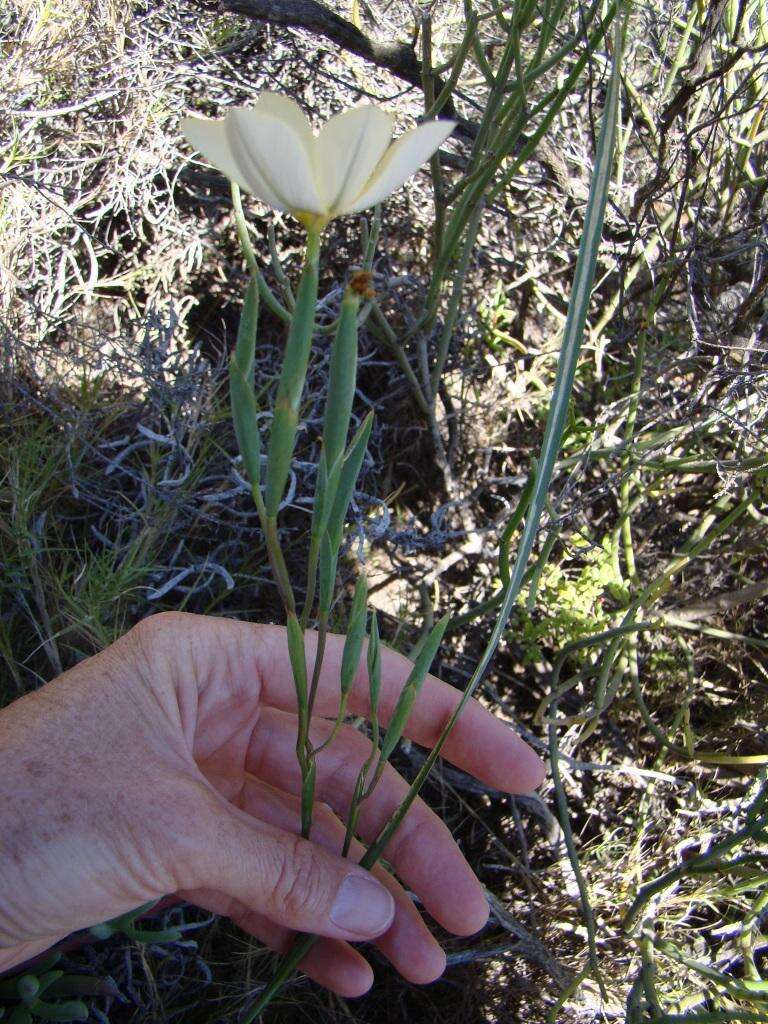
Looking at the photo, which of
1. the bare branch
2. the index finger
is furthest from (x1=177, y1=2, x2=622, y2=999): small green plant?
the bare branch

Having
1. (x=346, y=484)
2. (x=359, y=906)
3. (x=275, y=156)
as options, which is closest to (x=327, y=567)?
(x=346, y=484)

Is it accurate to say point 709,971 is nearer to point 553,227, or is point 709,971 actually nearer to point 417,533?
point 417,533

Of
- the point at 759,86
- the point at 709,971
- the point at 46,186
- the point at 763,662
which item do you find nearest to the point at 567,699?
the point at 763,662

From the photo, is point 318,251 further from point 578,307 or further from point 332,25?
point 332,25

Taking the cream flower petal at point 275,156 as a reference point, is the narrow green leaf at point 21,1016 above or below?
below

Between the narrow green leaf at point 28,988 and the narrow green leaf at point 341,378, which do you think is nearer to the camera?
the narrow green leaf at point 341,378

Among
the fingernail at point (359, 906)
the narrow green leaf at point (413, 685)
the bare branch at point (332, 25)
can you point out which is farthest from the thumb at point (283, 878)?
the bare branch at point (332, 25)

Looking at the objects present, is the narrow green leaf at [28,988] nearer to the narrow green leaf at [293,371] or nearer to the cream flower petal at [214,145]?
the narrow green leaf at [293,371]

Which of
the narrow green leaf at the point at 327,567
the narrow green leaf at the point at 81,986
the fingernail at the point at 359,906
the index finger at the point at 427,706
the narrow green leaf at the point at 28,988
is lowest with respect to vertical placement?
the narrow green leaf at the point at 81,986

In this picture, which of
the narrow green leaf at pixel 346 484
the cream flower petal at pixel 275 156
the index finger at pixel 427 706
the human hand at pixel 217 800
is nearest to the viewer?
the cream flower petal at pixel 275 156
